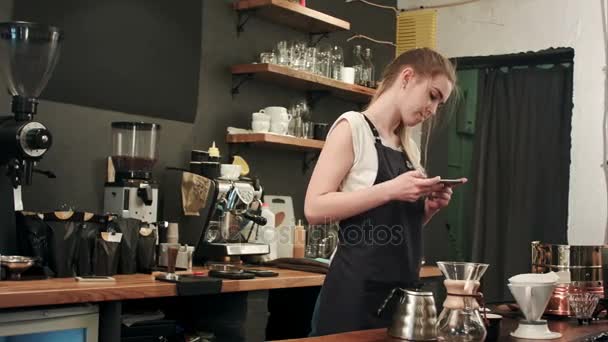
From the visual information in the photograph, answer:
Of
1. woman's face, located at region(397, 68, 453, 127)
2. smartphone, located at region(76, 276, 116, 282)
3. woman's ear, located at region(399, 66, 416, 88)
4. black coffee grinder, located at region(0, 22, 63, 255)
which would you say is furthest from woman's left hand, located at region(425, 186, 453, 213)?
black coffee grinder, located at region(0, 22, 63, 255)

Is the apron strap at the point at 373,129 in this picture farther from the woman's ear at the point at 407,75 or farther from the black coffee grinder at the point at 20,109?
the black coffee grinder at the point at 20,109

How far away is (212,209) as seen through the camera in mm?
3602

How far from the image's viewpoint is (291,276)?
3354 millimetres

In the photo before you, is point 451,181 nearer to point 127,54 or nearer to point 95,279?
point 95,279

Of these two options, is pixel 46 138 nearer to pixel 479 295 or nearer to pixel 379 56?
pixel 479 295

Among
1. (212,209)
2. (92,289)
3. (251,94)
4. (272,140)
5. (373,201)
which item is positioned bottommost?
(92,289)

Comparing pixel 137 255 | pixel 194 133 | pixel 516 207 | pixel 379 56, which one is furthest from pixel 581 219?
pixel 137 255

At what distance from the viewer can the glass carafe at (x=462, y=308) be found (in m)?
1.63

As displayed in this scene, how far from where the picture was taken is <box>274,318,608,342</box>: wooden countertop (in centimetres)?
171

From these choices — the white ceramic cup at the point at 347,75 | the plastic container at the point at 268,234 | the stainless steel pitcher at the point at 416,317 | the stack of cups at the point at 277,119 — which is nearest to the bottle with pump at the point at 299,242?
the plastic container at the point at 268,234

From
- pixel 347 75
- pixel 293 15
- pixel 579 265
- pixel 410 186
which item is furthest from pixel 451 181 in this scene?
pixel 347 75

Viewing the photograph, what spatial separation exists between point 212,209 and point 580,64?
2477mm

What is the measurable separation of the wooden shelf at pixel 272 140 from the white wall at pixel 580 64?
5.14ft

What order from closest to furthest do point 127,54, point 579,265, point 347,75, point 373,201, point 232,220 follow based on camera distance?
point 373,201 < point 579,265 < point 127,54 < point 232,220 < point 347,75
